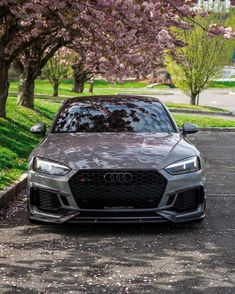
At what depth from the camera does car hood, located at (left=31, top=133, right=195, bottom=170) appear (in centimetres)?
676

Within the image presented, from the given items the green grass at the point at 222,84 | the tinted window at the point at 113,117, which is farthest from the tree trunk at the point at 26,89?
the green grass at the point at 222,84

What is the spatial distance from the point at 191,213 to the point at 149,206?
54 centimetres

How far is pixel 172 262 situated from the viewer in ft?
18.7

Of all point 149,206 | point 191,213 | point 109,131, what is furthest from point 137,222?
point 109,131

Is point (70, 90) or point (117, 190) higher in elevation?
point (117, 190)

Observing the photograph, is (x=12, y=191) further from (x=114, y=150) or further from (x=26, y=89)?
(x=26, y=89)

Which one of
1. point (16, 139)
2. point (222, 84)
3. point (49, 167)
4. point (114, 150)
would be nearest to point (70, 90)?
point (222, 84)

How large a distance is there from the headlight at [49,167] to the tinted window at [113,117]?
3.75 feet

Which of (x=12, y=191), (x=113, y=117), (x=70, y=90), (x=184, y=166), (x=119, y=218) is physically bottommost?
(x=70, y=90)

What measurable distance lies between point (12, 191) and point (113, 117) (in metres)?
1.86

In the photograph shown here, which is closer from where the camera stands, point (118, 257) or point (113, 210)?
point (118, 257)

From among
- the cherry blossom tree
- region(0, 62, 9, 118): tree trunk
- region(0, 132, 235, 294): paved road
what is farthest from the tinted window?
the cherry blossom tree

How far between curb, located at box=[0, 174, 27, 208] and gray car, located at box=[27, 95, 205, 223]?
1.20m

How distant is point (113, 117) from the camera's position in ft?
27.3
